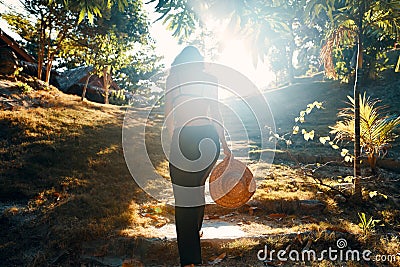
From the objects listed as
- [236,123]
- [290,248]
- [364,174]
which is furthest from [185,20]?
[236,123]

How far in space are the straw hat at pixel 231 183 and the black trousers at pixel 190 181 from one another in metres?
0.52

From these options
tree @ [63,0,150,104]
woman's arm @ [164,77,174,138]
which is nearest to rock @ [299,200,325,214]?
woman's arm @ [164,77,174,138]

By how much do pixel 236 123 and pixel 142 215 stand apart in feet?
40.2

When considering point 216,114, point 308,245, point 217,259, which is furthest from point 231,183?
point 308,245

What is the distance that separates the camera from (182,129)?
213cm

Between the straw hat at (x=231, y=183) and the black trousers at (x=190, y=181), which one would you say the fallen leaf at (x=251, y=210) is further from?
the black trousers at (x=190, y=181)

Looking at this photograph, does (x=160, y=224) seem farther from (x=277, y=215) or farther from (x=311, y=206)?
(x=311, y=206)

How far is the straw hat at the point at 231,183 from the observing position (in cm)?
278

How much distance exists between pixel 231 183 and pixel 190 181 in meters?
0.79

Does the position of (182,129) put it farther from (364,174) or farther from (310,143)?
(310,143)

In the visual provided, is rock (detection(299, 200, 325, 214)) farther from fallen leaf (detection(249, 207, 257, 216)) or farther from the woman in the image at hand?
the woman

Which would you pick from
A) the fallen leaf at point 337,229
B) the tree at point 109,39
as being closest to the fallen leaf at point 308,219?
the fallen leaf at point 337,229

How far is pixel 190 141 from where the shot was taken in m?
2.14

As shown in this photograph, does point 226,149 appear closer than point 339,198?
Yes
